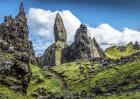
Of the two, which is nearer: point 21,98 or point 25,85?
point 21,98

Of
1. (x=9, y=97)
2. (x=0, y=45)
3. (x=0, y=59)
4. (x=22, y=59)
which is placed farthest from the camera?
(x=0, y=45)

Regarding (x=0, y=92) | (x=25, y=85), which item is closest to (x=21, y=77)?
(x=25, y=85)

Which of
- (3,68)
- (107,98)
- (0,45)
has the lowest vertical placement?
(107,98)

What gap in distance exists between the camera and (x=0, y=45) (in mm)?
192125

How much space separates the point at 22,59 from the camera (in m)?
174

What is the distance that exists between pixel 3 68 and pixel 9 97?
13.5 metres

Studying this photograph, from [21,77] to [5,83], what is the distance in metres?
7.90

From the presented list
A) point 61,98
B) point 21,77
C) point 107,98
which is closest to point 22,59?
point 21,77

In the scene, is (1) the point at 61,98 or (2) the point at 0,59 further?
(1) the point at 61,98

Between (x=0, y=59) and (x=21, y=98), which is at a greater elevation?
(x=0, y=59)

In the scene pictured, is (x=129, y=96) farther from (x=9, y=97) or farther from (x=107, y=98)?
(x=9, y=97)

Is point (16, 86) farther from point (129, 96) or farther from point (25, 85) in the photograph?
point (129, 96)

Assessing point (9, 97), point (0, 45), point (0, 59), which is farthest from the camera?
point (0, 45)

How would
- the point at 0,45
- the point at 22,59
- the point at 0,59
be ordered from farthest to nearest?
the point at 0,45 < the point at 22,59 < the point at 0,59
